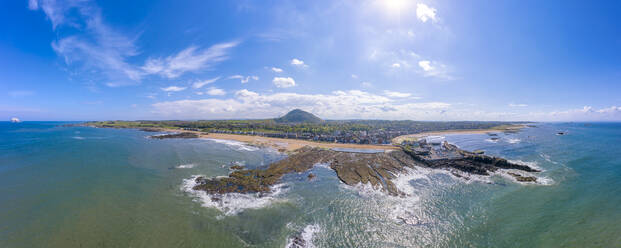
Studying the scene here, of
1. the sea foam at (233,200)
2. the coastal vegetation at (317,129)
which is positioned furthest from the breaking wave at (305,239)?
the coastal vegetation at (317,129)

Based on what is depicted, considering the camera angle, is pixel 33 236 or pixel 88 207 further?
pixel 88 207

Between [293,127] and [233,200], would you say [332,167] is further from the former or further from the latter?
[293,127]

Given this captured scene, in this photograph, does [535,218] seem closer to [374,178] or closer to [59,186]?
[374,178]

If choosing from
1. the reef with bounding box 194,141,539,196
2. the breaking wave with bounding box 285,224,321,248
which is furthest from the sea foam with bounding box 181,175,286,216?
the breaking wave with bounding box 285,224,321,248

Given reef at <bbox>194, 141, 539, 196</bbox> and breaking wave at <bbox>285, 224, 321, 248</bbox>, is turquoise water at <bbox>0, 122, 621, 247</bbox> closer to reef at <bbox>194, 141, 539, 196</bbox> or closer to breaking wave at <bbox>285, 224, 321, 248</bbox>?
breaking wave at <bbox>285, 224, 321, 248</bbox>

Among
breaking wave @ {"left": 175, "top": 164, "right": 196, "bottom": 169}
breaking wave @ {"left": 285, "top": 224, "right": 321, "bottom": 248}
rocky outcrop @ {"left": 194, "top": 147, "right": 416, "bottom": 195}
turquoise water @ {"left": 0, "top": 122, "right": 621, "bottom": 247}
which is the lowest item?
breaking wave @ {"left": 285, "top": 224, "right": 321, "bottom": 248}

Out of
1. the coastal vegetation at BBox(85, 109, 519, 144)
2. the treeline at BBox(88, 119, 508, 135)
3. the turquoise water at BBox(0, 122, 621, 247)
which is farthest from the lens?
the treeline at BBox(88, 119, 508, 135)

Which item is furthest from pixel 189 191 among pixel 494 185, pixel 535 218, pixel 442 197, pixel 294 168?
pixel 494 185

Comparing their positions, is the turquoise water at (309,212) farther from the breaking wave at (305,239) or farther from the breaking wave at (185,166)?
the breaking wave at (185,166)
